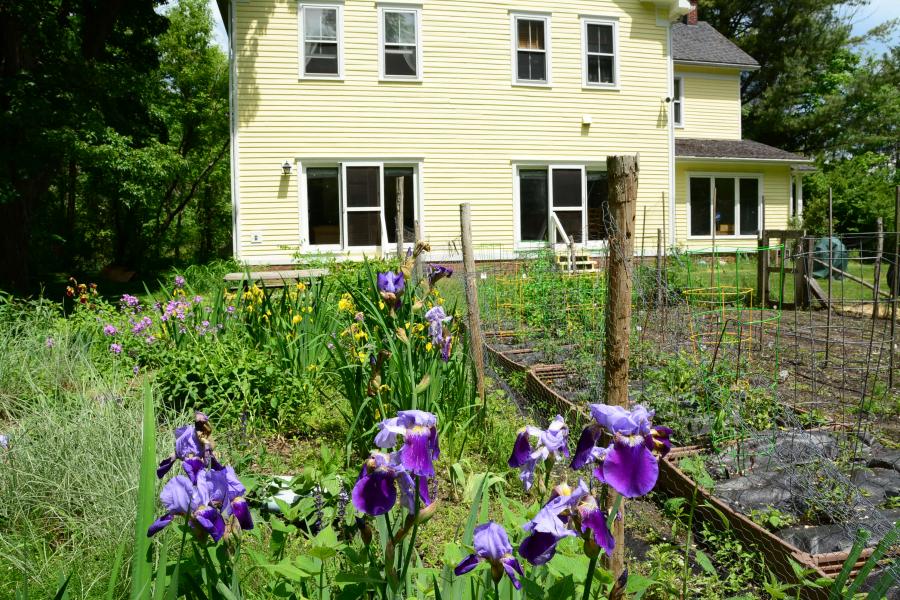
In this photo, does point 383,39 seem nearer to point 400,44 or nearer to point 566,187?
point 400,44

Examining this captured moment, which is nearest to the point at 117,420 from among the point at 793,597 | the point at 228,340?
the point at 228,340

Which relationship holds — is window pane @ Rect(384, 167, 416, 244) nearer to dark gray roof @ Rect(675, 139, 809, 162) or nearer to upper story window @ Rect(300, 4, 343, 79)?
upper story window @ Rect(300, 4, 343, 79)

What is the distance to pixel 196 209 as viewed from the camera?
22.7 metres

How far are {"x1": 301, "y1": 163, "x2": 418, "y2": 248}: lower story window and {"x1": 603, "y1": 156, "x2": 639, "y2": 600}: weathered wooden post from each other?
10.2m

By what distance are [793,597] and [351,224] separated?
435 inches

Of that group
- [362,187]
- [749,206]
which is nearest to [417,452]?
[362,187]

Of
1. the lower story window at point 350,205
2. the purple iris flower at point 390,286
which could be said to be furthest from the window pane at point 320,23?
→ the purple iris flower at point 390,286

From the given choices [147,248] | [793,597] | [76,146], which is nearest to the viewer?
[793,597]

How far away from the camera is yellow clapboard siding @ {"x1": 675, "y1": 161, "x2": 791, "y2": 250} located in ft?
53.7

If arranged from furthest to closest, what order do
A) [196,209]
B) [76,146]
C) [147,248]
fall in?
[196,209] < [147,248] < [76,146]

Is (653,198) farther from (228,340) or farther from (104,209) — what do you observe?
(104,209)

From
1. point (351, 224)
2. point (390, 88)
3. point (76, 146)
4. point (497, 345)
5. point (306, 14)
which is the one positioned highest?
point (306, 14)

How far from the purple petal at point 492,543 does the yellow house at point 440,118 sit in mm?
11017

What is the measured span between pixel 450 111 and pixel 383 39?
5.99ft
